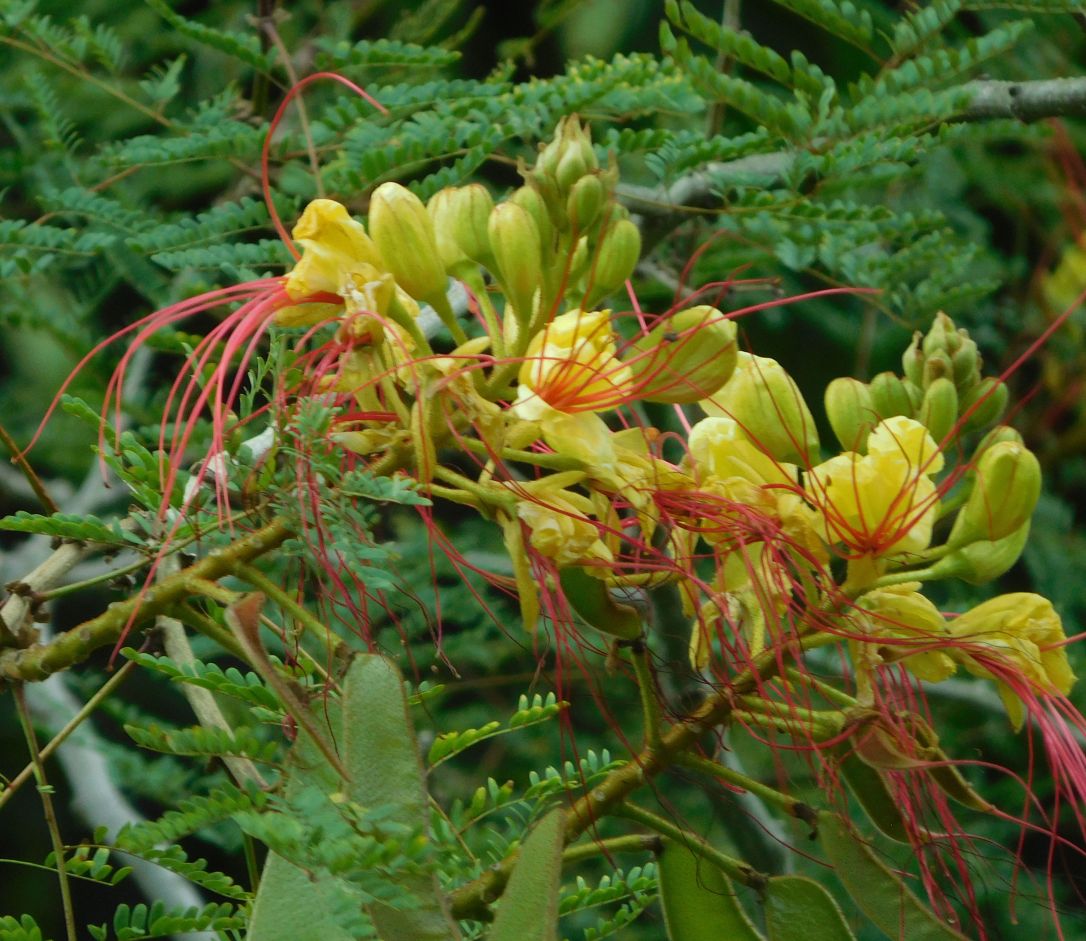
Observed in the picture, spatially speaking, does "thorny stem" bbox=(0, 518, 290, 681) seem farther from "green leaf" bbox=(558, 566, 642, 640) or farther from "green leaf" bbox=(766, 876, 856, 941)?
"green leaf" bbox=(766, 876, 856, 941)

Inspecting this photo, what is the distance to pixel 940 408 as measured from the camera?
0.99 m

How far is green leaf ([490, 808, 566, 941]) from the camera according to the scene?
0.64 m

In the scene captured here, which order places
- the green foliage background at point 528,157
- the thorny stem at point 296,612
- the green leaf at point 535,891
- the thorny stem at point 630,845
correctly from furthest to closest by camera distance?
the green foliage background at point 528,157, the thorny stem at point 630,845, the thorny stem at point 296,612, the green leaf at point 535,891

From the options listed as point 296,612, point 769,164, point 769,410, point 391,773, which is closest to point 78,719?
point 296,612

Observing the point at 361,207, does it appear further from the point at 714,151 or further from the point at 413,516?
the point at 413,516

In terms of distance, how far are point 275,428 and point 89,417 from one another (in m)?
0.16

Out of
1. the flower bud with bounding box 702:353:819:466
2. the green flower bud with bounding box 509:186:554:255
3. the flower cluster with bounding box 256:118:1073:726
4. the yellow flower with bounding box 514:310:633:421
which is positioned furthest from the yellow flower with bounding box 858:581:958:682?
the green flower bud with bounding box 509:186:554:255

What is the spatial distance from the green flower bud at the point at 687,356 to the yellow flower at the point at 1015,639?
257 millimetres

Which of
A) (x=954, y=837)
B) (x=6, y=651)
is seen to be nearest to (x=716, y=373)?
(x=954, y=837)

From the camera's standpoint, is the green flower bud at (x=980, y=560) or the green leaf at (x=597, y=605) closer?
the green leaf at (x=597, y=605)

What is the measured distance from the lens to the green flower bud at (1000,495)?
0.94 metres

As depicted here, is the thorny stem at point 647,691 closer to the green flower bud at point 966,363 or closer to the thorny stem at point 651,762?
the thorny stem at point 651,762

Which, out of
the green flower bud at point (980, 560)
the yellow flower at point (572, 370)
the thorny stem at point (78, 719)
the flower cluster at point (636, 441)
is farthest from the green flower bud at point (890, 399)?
the thorny stem at point (78, 719)

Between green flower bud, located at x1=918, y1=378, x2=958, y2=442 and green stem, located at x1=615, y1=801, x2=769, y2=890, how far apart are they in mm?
357
